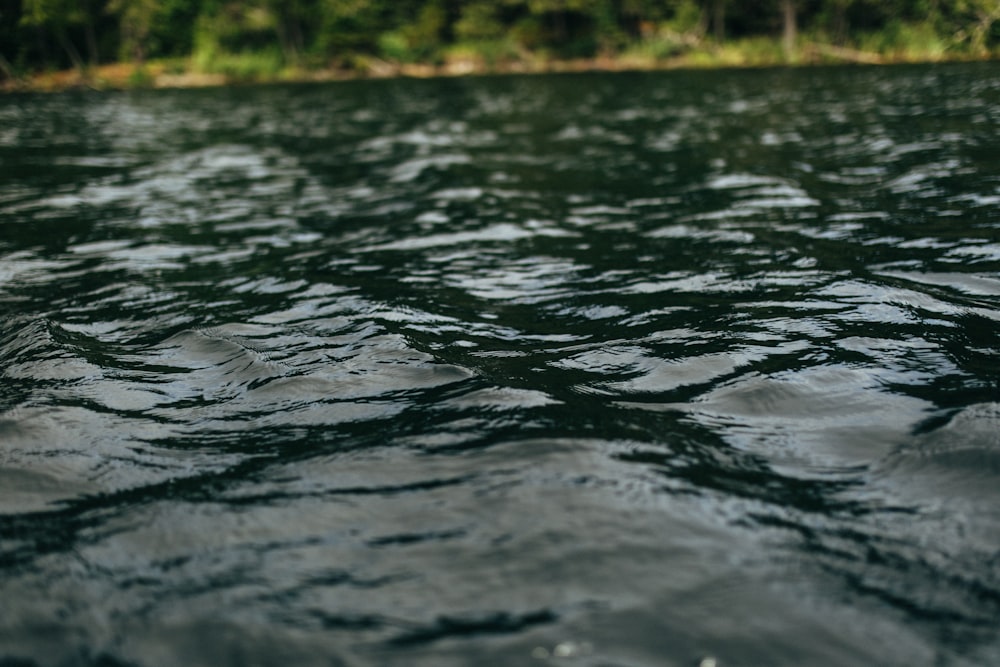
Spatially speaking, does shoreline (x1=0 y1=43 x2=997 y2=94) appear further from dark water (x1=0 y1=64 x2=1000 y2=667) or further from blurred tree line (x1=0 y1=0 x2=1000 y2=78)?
dark water (x1=0 y1=64 x2=1000 y2=667)

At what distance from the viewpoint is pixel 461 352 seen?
4145 mm

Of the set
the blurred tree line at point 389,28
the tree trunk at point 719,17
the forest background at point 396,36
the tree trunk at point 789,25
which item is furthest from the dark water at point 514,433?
the blurred tree line at point 389,28

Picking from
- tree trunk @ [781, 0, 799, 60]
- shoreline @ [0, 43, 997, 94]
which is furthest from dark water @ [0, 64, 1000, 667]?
tree trunk @ [781, 0, 799, 60]

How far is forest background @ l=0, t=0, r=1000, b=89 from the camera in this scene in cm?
3503

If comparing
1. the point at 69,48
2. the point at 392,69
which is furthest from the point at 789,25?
the point at 69,48

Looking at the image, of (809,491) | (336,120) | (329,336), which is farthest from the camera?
(336,120)

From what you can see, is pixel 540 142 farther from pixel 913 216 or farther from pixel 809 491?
pixel 809 491

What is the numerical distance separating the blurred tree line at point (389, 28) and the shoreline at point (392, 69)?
58 centimetres

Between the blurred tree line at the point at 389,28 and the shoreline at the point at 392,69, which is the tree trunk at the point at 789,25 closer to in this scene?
the blurred tree line at the point at 389,28

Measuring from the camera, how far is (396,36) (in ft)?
130

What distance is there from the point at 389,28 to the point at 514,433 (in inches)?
1703

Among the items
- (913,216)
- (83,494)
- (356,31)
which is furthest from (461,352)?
(356,31)

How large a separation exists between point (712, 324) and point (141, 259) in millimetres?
5089

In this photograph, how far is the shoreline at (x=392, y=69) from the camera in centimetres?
3219
